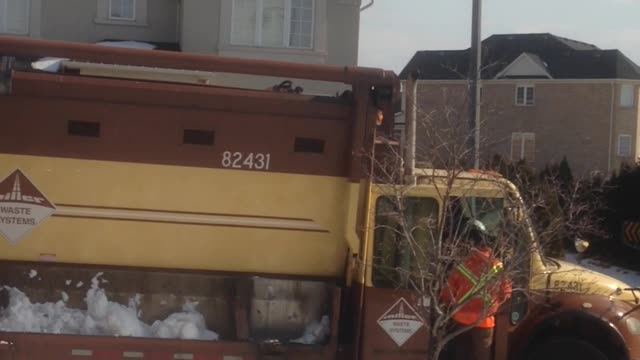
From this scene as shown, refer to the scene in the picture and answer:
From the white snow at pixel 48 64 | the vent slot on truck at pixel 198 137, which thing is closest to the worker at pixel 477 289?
the vent slot on truck at pixel 198 137

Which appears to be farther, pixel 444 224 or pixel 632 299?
pixel 632 299

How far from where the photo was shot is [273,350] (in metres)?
6.30

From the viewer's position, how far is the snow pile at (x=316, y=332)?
650cm

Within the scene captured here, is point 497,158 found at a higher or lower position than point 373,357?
higher

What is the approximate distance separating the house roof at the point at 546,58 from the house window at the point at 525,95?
1.38 metres

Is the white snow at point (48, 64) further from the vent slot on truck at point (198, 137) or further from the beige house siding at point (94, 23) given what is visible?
the beige house siding at point (94, 23)

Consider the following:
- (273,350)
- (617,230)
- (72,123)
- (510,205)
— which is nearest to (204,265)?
(273,350)

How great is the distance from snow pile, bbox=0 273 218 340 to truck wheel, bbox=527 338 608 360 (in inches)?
107

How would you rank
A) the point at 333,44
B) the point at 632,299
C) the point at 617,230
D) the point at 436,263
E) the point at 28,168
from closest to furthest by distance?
1. the point at 436,263
2. the point at 28,168
3. the point at 632,299
4. the point at 333,44
5. the point at 617,230

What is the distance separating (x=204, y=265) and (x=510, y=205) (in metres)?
2.29

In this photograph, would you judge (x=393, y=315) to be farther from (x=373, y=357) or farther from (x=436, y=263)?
(x=436, y=263)

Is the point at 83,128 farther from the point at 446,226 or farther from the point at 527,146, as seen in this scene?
the point at 527,146

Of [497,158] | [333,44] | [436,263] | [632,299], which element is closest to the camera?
[436,263]

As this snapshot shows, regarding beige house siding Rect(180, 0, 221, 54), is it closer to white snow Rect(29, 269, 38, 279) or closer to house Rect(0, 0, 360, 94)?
house Rect(0, 0, 360, 94)
